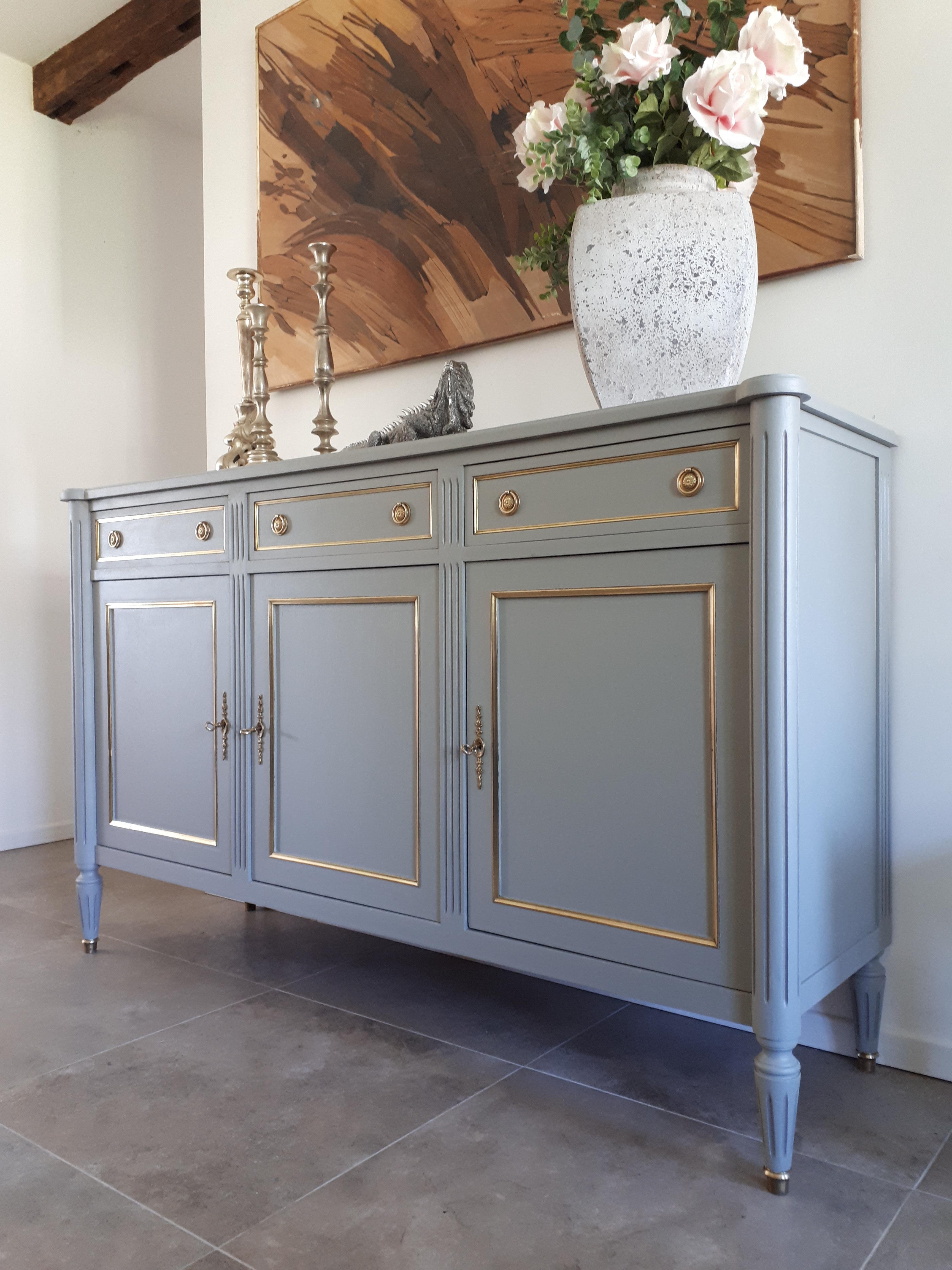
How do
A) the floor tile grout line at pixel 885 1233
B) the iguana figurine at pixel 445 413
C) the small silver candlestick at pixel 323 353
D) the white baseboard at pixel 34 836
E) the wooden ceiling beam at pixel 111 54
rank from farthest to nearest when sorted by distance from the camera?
1. the white baseboard at pixel 34 836
2. the wooden ceiling beam at pixel 111 54
3. the small silver candlestick at pixel 323 353
4. the iguana figurine at pixel 445 413
5. the floor tile grout line at pixel 885 1233

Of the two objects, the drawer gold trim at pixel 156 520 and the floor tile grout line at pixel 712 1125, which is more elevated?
the drawer gold trim at pixel 156 520

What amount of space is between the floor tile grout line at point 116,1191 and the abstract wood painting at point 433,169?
1.68 metres

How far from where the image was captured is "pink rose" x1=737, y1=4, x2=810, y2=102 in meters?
1.42

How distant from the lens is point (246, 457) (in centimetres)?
227

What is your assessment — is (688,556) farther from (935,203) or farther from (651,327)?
(935,203)

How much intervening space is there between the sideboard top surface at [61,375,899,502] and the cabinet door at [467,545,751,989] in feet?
0.62

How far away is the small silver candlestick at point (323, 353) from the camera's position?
222 cm

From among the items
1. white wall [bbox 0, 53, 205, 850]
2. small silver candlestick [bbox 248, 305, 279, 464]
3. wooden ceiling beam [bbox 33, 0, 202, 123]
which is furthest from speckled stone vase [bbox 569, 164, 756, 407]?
white wall [bbox 0, 53, 205, 850]

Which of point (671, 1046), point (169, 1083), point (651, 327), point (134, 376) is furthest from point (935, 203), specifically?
point (134, 376)

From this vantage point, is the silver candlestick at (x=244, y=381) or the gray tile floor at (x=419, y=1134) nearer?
the gray tile floor at (x=419, y=1134)

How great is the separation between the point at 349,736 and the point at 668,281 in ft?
3.03

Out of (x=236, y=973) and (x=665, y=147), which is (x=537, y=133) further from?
(x=236, y=973)

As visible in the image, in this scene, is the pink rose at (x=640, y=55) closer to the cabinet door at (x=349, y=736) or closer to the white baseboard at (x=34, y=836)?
the cabinet door at (x=349, y=736)

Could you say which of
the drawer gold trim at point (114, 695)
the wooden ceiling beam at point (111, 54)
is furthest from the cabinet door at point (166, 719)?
the wooden ceiling beam at point (111, 54)
